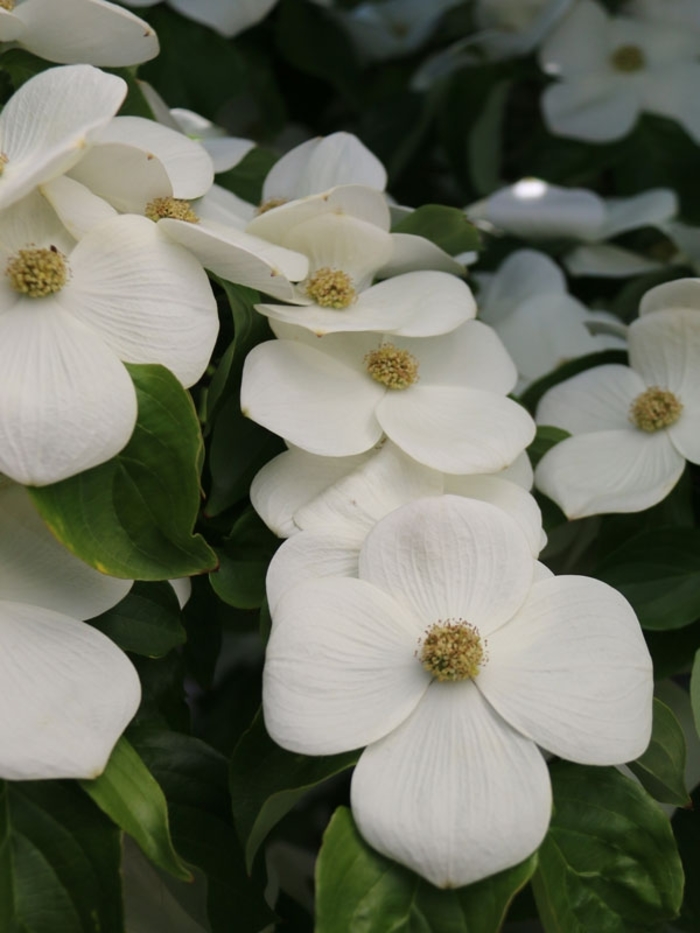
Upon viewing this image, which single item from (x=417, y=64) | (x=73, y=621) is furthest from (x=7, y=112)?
(x=417, y=64)

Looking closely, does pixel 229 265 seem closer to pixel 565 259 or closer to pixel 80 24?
pixel 80 24

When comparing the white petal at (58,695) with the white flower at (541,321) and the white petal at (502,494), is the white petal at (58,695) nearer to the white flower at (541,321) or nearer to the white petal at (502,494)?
the white petal at (502,494)

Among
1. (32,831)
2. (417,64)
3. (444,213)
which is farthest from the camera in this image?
(417,64)

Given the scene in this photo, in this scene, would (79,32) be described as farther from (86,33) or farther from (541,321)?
(541,321)

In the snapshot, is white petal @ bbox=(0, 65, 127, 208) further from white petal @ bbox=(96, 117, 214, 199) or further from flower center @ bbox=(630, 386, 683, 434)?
flower center @ bbox=(630, 386, 683, 434)

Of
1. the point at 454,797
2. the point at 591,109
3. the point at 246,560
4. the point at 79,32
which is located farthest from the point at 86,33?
the point at 591,109
